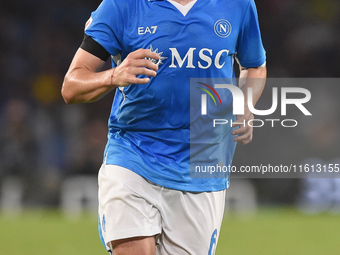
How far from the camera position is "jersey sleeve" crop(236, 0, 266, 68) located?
10.5ft

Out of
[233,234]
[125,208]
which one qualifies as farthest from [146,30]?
[233,234]

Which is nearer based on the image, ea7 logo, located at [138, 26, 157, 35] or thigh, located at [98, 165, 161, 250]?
thigh, located at [98, 165, 161, 250]

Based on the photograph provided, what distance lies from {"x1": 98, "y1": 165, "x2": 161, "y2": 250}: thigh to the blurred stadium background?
388cm

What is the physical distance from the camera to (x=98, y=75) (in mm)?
2785

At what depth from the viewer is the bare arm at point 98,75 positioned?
263 cm

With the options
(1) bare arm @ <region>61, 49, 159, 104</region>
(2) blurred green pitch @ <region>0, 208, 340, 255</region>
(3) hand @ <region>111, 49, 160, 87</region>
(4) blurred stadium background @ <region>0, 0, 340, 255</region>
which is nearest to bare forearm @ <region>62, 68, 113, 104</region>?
(1) bare arm @ <region>61, 49, 159, 104</region>

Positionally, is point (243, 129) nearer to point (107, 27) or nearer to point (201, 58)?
point (201, 58)

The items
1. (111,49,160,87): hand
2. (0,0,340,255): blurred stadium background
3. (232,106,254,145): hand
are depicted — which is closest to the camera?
(111,49,160,87): hand

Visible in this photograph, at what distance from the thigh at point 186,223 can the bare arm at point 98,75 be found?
0.66 m

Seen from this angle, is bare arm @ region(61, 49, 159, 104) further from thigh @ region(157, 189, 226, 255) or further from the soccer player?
thigh @ region(157, 189, 226, 255)

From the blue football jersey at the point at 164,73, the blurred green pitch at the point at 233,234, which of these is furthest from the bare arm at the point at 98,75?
the blurred green pitch at the point at 233,234

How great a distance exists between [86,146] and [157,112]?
24.1ft

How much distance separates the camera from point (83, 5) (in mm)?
12320

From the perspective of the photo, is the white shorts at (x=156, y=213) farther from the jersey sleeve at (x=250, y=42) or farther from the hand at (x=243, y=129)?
the jersey sleeve at (x=250, y=42)
